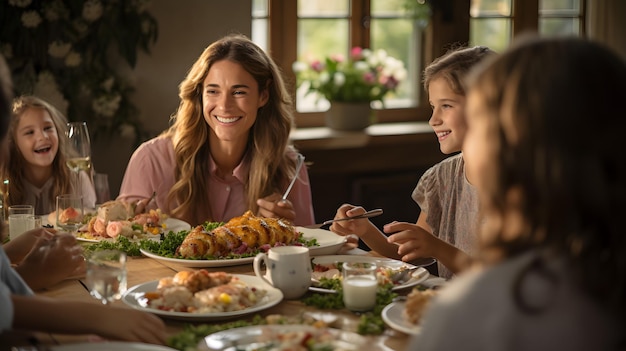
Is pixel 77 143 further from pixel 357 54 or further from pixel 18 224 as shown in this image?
pixel 357 54

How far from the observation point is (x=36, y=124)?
3354 millimetres

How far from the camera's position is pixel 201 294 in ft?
5.93

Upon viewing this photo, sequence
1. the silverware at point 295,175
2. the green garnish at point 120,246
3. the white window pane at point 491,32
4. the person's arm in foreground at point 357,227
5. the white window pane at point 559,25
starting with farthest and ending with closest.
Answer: the white window pane at point 559,25 < the white window pane at point 491,32 < the silverware at point 295,175 < the person's arm in foreground at point 357,227 < the green garnish at point 120,246

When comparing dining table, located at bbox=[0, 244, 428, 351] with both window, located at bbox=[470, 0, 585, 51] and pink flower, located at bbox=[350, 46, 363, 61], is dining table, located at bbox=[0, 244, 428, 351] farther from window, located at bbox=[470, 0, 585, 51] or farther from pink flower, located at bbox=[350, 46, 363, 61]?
window, located at bbox=[470, 0, 585, 51]

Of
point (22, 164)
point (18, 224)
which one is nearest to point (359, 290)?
point (18, 224)

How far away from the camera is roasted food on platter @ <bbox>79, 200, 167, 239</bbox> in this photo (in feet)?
8.25

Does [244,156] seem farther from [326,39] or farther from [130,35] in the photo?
[326,39]

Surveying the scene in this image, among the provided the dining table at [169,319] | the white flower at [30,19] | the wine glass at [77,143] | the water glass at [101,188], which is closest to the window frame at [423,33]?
the white flower at [30,19]

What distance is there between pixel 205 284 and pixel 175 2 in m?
2.71

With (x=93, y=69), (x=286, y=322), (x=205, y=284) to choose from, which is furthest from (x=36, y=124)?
(x=286, y=322)

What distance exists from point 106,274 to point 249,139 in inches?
63.8

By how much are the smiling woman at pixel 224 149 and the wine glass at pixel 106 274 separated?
1.30 metres

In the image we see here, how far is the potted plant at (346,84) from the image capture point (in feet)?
15.9

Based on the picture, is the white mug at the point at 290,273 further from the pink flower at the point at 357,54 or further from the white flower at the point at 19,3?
the pink flower at the point at 357,54
